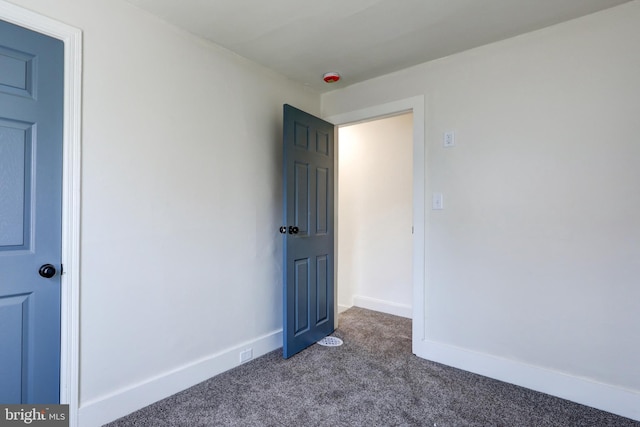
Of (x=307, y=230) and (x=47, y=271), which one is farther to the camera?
(x=307, y=230)

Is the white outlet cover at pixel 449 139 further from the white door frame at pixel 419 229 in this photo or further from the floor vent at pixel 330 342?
the floor vent at pixel 330 342

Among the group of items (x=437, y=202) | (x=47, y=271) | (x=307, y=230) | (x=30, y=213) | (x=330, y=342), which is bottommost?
(x=330, y=342)

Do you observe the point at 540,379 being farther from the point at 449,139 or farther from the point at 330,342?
the point at 449,139

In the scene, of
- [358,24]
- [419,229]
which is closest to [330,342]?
[419,229]

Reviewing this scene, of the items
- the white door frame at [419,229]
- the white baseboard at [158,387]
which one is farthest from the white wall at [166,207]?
the white door frame at [419,229]

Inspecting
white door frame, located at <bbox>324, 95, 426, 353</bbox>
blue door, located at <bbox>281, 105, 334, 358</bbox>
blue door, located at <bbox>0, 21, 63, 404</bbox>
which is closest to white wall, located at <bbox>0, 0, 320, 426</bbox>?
blue door, located at <bbox>0, 21, 63, 404</bbox>

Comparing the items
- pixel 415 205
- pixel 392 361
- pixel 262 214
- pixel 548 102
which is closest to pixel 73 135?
pixel 262 214

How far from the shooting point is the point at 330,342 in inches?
112

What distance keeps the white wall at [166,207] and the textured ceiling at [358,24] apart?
21 cm

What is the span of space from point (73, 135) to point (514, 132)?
8.80ft

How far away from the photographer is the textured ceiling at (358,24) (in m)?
1.81

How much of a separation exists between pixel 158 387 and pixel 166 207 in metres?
1.11

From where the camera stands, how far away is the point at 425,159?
100 inches

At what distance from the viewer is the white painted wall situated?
3635 mm
